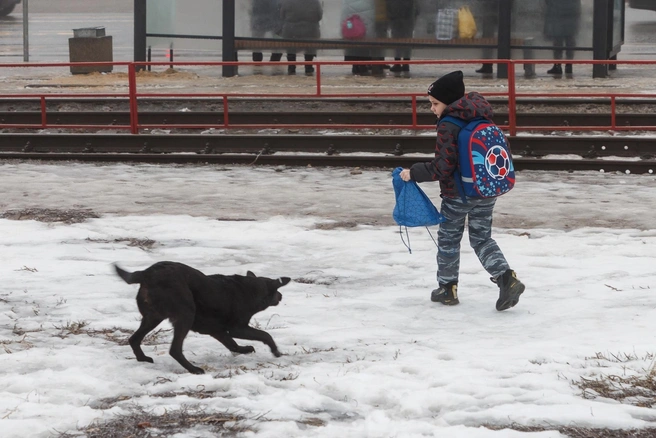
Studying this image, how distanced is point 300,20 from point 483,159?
1581 cm

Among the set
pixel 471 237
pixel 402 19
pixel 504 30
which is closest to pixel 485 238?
Result: pixel 471 237

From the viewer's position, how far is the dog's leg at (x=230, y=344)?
584 cm

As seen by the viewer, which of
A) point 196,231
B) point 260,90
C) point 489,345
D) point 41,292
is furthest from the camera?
point 260,90

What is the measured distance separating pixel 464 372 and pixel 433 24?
55.5 ft

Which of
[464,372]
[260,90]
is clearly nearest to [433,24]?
[260,90]

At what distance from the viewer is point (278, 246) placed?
9109 mm

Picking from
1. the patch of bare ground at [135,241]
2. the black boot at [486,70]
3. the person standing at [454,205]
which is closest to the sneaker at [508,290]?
the person standing at [454,205]

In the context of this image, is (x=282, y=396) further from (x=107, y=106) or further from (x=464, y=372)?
(x=107, y=106)

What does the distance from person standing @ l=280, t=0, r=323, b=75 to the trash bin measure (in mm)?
4106

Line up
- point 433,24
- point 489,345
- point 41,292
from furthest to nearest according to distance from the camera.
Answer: point 433,24, point 41,292, point 489,345

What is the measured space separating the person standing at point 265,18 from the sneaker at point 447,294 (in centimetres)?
1566

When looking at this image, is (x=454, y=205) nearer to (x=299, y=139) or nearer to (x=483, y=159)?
(x=483, y=159)

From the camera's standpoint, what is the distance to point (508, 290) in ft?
22.7

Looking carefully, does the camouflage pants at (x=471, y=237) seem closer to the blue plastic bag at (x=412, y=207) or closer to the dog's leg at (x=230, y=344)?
the blue plastic bag at (x=412, y=207)
